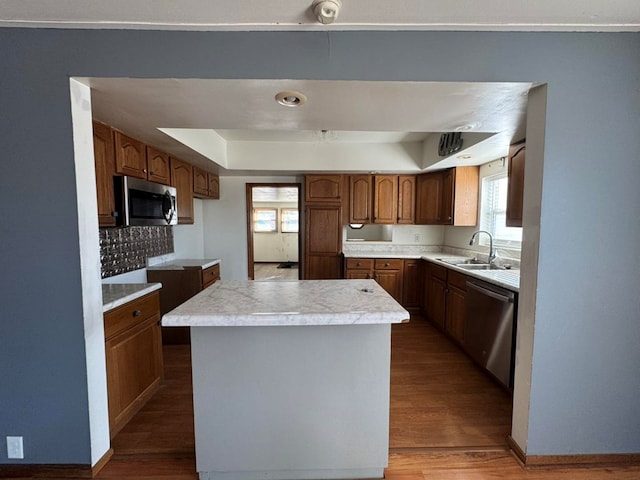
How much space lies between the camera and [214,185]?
411 cm

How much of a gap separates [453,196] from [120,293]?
3.65 metres

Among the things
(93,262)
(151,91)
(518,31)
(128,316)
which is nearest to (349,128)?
(518,31)

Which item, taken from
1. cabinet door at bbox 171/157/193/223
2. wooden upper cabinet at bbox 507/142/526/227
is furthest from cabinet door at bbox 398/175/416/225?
cabinet door at bbox 171/157/193/223

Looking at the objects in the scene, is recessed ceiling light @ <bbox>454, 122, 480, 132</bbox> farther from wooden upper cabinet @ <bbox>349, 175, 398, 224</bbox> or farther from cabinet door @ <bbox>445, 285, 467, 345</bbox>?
wooden upper cabinet @ <bbox>349, 175, 398, 224</bbox>

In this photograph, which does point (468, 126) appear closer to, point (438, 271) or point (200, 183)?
point (438, 271)

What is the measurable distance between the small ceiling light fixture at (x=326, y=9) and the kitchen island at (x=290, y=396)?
4.31 feet

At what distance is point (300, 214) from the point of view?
169 inches

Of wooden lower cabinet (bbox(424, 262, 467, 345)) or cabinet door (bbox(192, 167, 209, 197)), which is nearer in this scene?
wooden lower cabinet (bbox(424, 262, 467, 345))

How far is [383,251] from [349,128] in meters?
2.73

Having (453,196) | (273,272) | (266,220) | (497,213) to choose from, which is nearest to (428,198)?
(453,196)

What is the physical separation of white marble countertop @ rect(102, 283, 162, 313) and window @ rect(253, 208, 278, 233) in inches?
283

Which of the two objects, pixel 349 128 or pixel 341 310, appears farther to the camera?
pixel 349 128

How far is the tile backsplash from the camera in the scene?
2422 millimetres

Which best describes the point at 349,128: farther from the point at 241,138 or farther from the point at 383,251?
the point at 383,251
